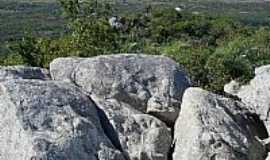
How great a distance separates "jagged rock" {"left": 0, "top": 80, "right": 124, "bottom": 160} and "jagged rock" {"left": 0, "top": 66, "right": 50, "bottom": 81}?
0.99 m

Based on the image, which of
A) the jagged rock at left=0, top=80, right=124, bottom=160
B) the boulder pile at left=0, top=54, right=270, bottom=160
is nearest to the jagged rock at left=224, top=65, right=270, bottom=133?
the boulder pile at left=0, top=54, right=270, bottom=160

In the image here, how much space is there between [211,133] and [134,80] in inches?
100

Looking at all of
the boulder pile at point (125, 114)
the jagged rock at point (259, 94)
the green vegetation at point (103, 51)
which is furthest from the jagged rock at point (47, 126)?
the green vegetation at point (103, 51)

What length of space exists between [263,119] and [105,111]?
3666 mm

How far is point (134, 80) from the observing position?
567 inches

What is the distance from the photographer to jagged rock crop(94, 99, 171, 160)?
41.9 feet

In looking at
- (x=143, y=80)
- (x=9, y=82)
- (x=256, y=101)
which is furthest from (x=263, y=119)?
(x=9, y=82)

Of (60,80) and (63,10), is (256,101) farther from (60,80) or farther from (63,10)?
(63,10)

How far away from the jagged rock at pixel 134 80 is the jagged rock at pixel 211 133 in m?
0.63

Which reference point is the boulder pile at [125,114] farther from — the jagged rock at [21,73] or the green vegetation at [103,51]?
the green vegetation at [103,51]

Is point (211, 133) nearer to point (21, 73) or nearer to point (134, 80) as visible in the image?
point (134, 80)

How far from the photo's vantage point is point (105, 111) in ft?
43.3

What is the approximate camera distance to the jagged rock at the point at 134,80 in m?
14.0

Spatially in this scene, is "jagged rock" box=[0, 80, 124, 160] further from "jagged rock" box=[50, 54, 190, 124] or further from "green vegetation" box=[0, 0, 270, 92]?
"green vegetation" box=[0, 0, 270, 92]
